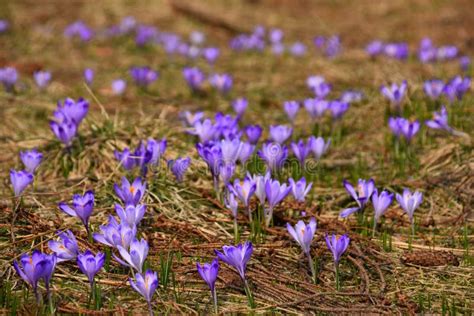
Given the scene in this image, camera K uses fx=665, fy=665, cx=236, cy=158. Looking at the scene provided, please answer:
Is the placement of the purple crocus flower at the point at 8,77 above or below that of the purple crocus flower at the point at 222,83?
below

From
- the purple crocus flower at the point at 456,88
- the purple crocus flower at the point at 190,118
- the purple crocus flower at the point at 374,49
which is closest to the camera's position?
the purple crocus flower at the point at 190,118

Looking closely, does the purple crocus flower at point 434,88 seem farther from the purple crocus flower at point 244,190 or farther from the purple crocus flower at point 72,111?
the purple crocus flower at point 72,111

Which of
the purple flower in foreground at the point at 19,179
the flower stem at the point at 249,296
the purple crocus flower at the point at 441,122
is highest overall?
the purple crocus flower at the point at 441,122

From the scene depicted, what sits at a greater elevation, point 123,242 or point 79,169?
point 79,169

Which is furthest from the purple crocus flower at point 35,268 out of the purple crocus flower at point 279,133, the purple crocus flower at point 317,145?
the purple crocus flower at point 317,145

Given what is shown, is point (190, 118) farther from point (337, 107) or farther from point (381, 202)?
point (381, 202)

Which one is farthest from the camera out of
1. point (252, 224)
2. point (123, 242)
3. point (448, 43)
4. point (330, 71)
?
point (448, 43)

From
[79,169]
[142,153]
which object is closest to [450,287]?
[142,153]

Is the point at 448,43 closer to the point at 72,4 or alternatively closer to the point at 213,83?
the point at 213,83
